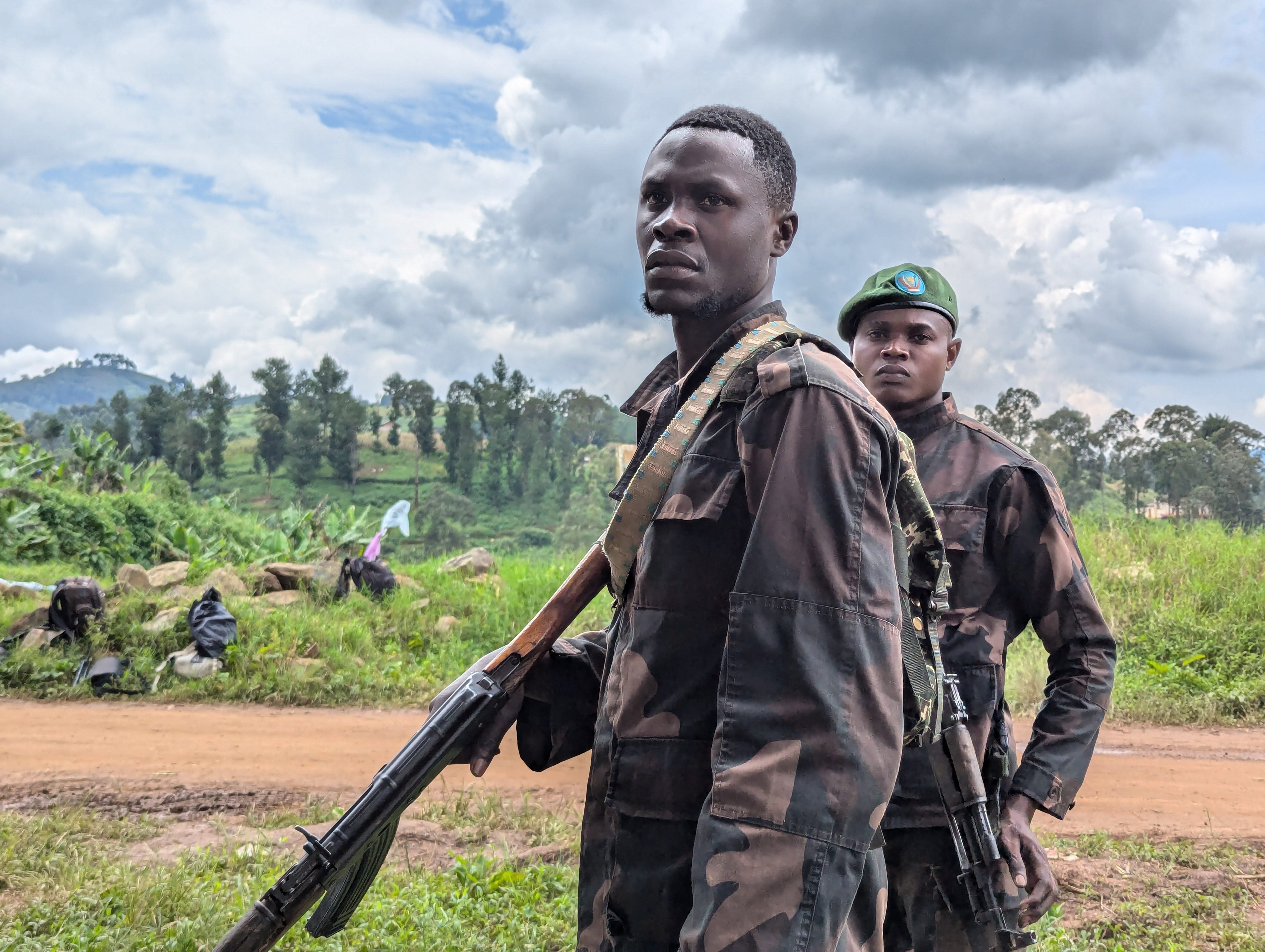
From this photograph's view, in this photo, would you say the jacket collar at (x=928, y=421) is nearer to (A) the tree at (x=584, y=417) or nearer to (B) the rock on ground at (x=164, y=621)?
(B) the rock on ground at (x=164, y=621)

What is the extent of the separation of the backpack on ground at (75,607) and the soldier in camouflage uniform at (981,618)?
7449 mm

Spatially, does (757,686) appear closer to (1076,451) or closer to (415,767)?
(415,767)

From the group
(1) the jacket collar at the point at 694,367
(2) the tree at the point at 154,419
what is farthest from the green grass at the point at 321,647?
(2) the tree at the point at 154,419

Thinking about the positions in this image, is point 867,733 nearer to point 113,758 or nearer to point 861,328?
point 861,328

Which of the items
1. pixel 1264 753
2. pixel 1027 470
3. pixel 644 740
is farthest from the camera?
pixel 1264 753

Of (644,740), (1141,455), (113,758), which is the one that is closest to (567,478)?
(1141,455)

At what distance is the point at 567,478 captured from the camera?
3456cm

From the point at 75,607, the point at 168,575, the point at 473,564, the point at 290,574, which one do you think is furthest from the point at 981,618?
the point at 473,564

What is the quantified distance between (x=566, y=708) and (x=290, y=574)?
846 cm

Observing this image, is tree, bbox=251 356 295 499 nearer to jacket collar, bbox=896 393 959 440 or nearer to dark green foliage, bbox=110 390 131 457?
dark green foliage, bbox=110 390 131 457

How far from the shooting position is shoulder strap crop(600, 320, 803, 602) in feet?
4.68

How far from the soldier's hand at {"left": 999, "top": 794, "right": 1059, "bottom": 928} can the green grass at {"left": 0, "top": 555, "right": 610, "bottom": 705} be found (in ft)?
19.2

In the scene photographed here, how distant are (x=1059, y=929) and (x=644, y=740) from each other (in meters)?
3.17

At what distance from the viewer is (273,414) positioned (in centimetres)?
3694
